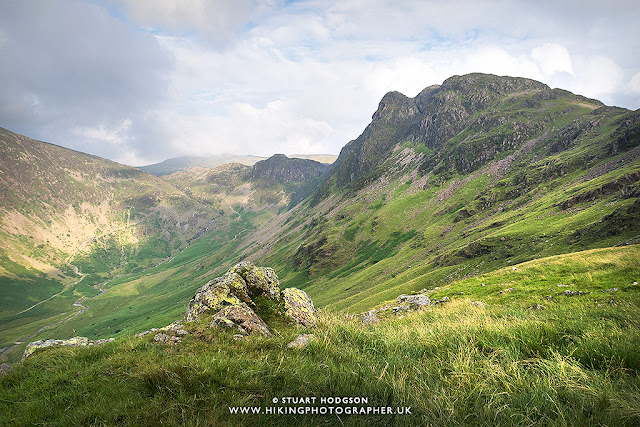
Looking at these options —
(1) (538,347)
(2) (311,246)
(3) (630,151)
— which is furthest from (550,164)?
(1) (538,347)

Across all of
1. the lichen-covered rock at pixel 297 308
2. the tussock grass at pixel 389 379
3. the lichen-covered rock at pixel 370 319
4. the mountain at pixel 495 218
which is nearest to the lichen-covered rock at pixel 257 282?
the lichen-covered rock at pixel 297 308

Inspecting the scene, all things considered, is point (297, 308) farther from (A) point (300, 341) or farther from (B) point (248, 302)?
(A) point (300, 341)

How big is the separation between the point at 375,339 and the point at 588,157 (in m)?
169

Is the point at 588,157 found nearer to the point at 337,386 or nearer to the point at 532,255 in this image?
the point at 532,255

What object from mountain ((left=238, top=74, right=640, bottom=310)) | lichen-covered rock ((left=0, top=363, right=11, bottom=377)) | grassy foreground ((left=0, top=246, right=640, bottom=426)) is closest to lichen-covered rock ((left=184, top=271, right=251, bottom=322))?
grassy foreground ((left=0, top=246, right=640, bottom=426))

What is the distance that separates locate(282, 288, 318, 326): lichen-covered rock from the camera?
12297 mm

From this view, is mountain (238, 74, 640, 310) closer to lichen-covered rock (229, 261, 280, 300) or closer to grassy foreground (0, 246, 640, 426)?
lichen-covered rock (229, 261, 280, 300)

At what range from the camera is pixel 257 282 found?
547 inches

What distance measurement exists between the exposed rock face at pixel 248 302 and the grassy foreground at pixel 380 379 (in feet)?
9.50

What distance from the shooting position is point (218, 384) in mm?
4742

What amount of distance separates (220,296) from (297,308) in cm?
374

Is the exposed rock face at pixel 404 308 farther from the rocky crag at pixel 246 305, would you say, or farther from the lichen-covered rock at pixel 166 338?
the lichen-covered rock at pixel 166 338

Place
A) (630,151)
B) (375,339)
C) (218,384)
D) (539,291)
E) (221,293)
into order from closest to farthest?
(218,384) → (375,339) → (221,293) → (539,291) → (630,151)

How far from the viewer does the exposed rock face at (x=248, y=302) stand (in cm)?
987
